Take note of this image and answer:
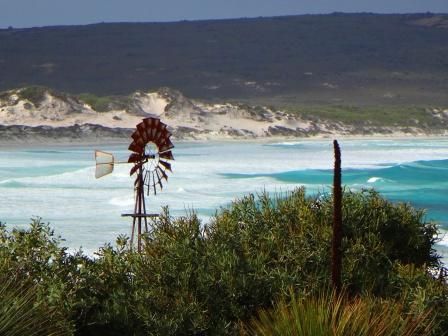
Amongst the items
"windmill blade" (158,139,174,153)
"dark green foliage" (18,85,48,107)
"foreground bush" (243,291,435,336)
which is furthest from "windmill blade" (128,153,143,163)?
"dark green foliage" (18,85,48,107)

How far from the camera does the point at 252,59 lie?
154 m

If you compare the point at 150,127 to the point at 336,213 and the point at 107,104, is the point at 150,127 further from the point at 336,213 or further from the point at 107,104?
the point at 107,104

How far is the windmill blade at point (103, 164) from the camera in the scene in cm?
1123

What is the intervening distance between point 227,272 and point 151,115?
2579 inches

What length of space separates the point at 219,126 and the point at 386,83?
65.6 meters

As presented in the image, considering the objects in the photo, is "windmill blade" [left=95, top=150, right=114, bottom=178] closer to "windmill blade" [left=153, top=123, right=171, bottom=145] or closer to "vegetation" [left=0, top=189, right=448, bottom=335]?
"windmill blade" [left=153, top=123, right=171, bottom=145]

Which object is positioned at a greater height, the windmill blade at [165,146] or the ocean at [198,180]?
the windmill blade at [165,146]

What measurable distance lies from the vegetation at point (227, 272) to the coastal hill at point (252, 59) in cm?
9917

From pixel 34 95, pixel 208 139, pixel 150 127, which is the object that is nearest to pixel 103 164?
pixel 150 127

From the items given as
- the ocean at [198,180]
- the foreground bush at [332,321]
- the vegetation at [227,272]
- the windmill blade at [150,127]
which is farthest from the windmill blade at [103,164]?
the ocean at [198,180]

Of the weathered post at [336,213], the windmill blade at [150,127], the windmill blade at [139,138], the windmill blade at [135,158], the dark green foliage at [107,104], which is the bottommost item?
the weathered post at [336,213]

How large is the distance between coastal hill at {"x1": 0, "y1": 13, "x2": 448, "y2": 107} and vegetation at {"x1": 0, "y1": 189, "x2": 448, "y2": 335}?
325ft

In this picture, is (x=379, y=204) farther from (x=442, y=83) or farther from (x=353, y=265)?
(x=442, y=83)

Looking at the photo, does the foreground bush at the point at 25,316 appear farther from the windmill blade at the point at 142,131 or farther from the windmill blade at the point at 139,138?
the windmill blade at the point at 139,138
